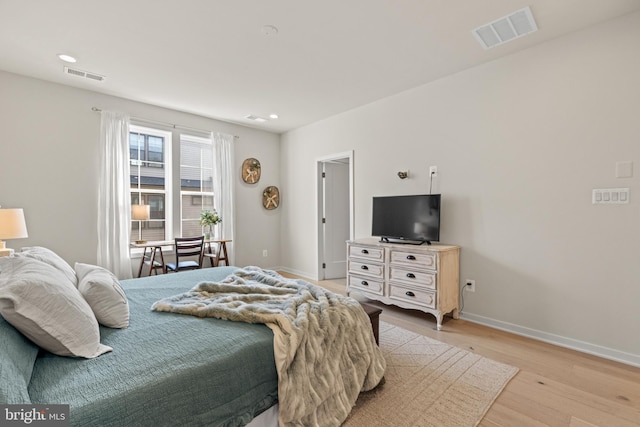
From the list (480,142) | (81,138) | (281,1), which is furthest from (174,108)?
(480,142)

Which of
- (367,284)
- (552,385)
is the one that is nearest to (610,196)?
(552,385)

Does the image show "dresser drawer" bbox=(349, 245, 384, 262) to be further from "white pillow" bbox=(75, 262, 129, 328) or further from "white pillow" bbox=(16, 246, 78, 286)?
"white pillow" bbox=(16, 246, 78, 286)

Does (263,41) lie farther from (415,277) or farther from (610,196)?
(610,196)

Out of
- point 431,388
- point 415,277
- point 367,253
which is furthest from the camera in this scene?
point 367,253

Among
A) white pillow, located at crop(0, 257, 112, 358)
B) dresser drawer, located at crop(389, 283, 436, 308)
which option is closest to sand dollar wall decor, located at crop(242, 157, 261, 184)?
dresser drawer, located at crop(389, 283, 436, 308)

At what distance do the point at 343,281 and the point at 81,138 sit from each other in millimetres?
4318

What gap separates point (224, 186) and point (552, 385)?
4757 millimetres

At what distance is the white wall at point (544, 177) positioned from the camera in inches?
95.3

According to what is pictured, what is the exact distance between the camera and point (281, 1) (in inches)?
87.2

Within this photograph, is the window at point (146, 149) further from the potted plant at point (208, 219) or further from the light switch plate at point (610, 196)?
the light switch plate at point (610, 196)

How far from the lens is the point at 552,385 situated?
2055mm

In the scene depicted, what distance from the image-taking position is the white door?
5.26 metres

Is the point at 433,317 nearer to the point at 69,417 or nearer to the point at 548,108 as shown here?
the point at 548,108

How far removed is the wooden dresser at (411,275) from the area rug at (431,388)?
1.80ft
